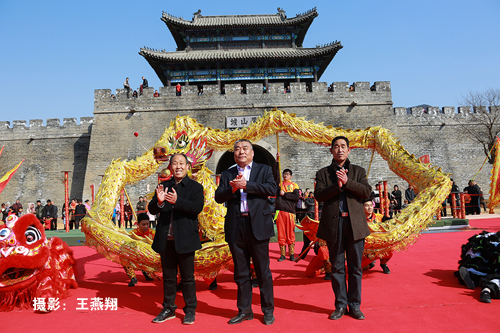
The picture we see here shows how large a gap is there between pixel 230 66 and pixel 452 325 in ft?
58.4

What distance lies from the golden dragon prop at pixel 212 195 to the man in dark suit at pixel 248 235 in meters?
0.55

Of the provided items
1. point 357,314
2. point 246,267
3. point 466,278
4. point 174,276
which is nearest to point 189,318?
point 174,276

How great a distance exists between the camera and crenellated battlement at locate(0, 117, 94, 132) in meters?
18.0

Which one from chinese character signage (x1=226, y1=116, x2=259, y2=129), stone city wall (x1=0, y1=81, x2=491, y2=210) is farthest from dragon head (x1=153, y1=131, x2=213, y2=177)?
chinese character signage (x1=226, y1=116, x2=259, y2=129)

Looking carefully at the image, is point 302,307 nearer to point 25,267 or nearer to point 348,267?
point 348,267

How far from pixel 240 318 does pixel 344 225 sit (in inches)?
44.6

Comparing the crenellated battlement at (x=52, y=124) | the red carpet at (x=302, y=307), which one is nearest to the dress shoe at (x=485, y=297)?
the red carpet at (x=302, y=307)

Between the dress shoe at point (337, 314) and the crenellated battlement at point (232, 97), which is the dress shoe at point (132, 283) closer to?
the dress shoe at point (337, 314)

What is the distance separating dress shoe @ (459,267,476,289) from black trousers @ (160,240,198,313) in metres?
2.70

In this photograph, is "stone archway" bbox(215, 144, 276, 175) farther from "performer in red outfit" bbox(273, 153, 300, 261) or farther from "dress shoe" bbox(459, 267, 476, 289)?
"dress shoe" bbox(459, 267, 476, 289)

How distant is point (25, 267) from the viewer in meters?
3.34

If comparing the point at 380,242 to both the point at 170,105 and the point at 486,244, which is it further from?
the point at 170,105

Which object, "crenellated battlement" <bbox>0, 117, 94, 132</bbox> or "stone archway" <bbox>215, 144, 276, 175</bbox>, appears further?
"crenellated battlement" <bbox>0, 117, 94, 132</bbox>

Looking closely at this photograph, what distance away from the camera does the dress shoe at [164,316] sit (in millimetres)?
2783
